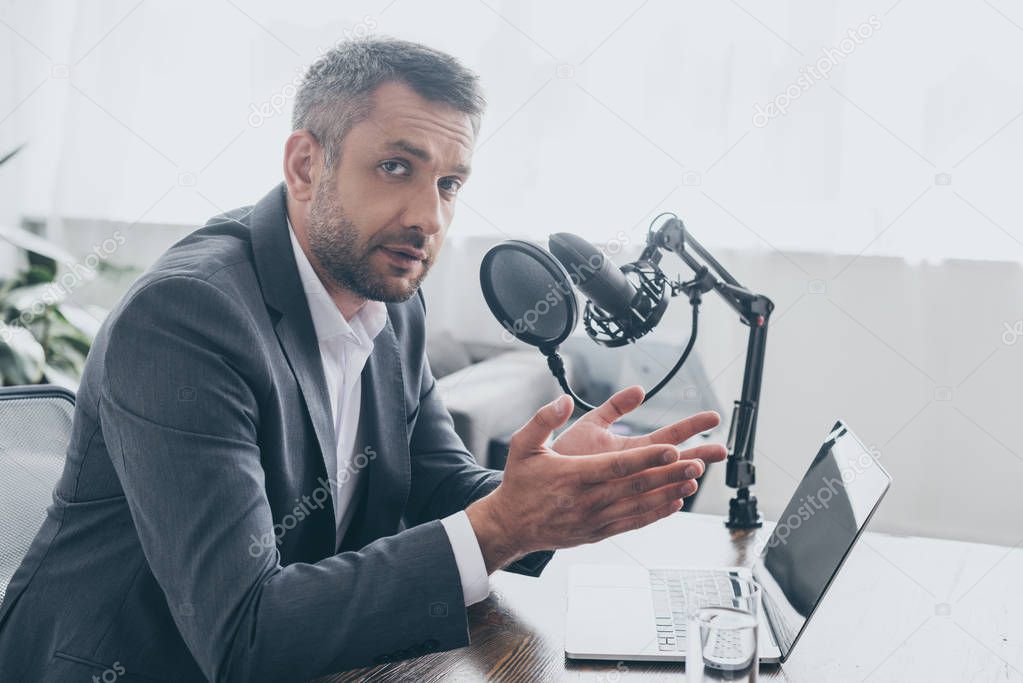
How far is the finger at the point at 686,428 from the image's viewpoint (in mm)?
998

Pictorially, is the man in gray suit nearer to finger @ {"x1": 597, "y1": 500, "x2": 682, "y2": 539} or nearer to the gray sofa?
finger @ {"x1": 597, "y1": 500, "x2": 682, "y2": 539}

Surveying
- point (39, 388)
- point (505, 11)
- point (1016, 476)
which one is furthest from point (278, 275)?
point (1016, 476)

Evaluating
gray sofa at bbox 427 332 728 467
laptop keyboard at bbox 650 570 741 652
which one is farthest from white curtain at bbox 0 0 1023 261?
laptop keyboard at bbox 650 570 741 652

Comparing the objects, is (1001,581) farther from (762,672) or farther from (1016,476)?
(1016,476)

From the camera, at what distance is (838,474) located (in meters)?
1.03

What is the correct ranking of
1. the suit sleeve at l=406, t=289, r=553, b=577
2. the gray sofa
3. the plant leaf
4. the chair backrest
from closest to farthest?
the chair backrest → the suit sleeve at l=406, t=289, r=553, b=577 → the plant leaf → the gray sofa

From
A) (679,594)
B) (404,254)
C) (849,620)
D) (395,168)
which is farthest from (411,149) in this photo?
(849,620)

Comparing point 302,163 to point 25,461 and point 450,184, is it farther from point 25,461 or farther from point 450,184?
point 25,461

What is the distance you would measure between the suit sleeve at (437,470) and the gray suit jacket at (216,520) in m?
0.10

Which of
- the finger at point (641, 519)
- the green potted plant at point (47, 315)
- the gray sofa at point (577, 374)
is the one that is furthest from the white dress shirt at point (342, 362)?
the green potted plant at point (47, 315)

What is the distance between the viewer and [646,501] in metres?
0.89

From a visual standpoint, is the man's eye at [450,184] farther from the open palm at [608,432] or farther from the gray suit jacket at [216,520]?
the open palm at [608,432]

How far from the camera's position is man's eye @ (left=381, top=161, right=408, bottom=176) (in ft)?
3.88

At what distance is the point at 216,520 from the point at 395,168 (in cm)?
52
